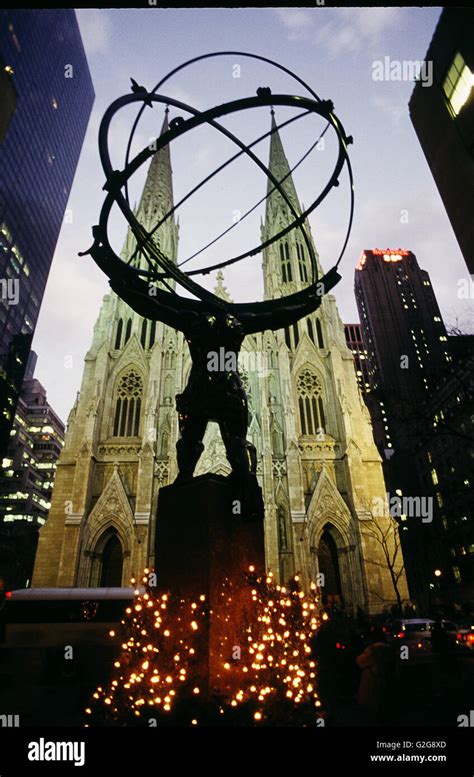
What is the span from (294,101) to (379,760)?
8.06 m

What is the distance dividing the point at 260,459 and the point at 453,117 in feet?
68.3

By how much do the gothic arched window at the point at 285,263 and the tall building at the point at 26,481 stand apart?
128 ft

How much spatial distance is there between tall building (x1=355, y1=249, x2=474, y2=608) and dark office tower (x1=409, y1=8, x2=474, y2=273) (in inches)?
197

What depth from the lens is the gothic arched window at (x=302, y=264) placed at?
119ft

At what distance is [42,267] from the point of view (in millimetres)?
57656

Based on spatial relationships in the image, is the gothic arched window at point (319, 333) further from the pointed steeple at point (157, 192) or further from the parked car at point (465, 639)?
the parked car at point (465, 639)

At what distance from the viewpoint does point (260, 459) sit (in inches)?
1069

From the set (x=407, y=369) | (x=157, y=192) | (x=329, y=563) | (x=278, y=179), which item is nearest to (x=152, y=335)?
(x=157, y=192)

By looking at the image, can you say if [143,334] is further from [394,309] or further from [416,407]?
[394,309]

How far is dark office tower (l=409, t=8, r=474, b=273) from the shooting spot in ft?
33.6

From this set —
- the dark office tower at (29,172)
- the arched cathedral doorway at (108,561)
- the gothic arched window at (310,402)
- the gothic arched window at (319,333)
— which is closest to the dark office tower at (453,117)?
the gothic arched window at (310,402)

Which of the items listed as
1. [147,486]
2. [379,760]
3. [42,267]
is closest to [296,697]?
[379,760]

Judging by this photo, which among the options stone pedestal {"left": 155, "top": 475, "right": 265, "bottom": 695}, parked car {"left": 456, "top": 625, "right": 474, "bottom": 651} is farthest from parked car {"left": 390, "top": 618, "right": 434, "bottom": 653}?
stone pedestal {"left": 155, "top": 475, "right": 265, "bottom": 695}

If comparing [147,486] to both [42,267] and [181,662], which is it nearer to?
[181,662]
